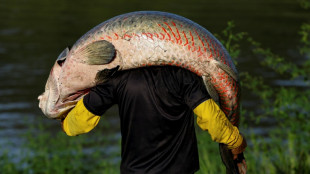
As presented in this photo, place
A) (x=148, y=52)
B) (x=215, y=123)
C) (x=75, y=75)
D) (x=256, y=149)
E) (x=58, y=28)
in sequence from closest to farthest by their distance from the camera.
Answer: (x=215, y=123)
(x=148, y=52)
(x=75, y=75)
(x=256, y=149)
(x=58, y=28)

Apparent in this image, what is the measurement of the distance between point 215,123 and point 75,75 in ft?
3.13

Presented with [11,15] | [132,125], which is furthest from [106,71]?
[11,15]

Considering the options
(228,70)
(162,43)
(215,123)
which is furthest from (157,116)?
(228,70)

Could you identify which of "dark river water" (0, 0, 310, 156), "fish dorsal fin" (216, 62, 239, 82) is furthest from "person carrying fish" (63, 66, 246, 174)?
"dark river water" (0, 0, 310, 156)

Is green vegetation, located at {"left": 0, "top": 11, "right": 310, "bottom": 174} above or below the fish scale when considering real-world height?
below

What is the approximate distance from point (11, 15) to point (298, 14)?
978 centimetres

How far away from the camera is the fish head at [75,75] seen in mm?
3260

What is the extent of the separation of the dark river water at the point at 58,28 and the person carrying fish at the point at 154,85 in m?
4.71

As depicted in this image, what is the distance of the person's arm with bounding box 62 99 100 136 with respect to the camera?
3.19 m

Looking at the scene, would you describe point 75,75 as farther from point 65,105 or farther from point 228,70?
point 228,70

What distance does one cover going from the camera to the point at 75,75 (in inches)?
134

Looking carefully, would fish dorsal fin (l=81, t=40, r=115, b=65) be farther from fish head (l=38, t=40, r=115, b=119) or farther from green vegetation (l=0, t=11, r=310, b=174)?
green vegetation (l=0, t=11, r=310, b=174)

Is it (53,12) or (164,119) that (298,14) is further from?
(164,119)

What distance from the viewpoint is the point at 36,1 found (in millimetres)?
21047
